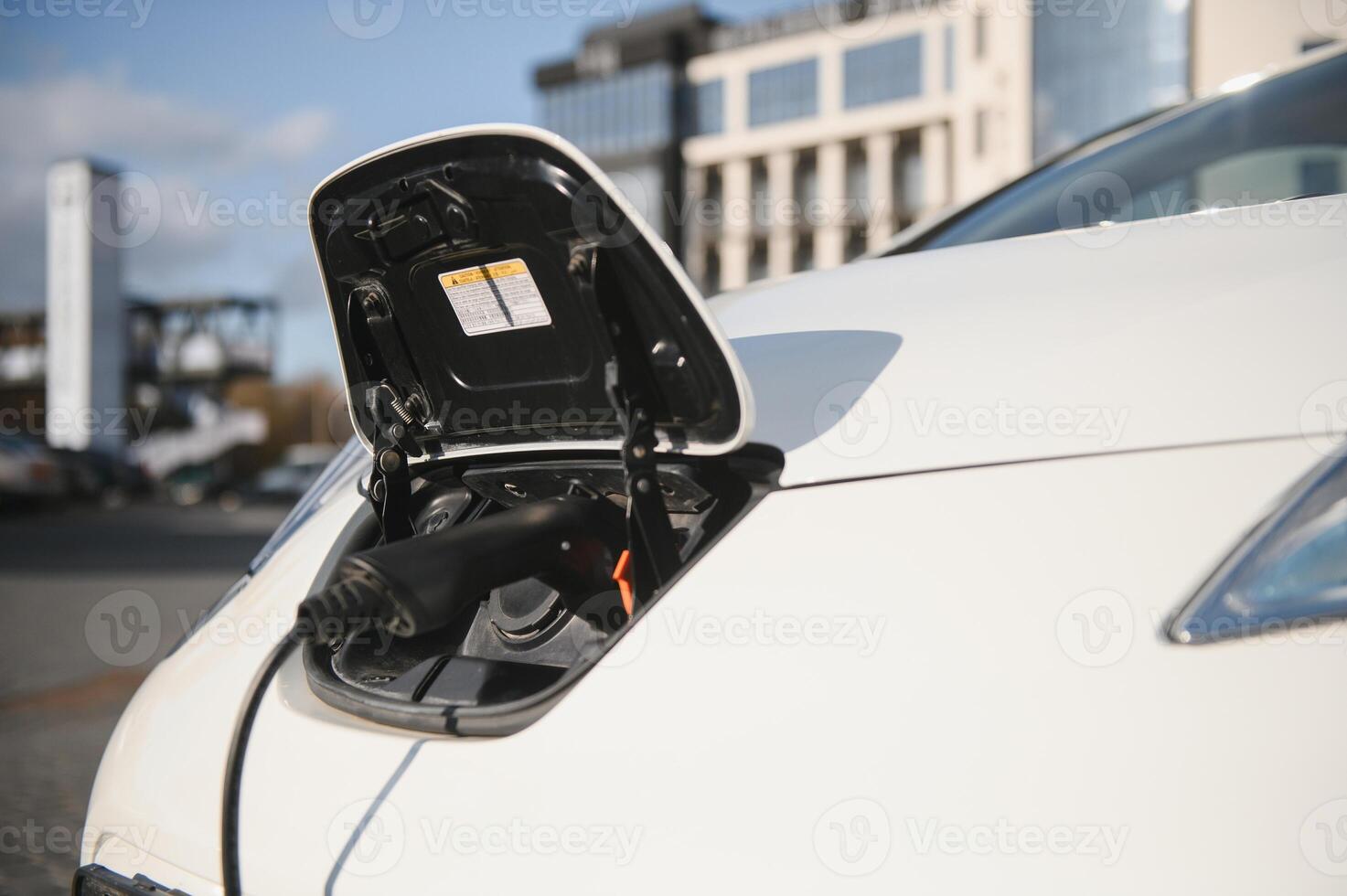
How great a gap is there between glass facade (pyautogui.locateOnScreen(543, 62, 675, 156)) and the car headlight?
160ft

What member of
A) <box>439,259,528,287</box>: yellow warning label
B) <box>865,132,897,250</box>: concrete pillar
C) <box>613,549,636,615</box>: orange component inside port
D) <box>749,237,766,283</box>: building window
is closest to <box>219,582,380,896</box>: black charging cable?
<box>613,549,636,615</box>: orange component inside port

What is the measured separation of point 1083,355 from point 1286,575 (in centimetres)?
27

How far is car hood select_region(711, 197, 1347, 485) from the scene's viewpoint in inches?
33.2

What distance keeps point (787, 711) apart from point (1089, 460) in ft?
1.10

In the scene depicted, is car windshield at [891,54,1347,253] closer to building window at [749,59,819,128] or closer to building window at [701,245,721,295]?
building window at [701,245,721,295]

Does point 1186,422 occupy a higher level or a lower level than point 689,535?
higher

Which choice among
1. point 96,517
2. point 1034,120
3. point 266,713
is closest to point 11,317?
point 96,517

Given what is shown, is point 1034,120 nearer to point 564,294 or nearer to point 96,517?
point 96,517

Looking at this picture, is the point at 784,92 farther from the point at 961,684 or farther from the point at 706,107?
the point at 961,684

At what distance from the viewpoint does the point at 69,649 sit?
203 inches

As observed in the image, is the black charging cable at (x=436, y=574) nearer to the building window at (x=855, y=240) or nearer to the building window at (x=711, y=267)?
the building window at (x=855, y=240)

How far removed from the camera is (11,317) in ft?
145

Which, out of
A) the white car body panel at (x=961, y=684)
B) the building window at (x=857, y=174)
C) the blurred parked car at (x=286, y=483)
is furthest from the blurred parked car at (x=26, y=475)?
the building window at (x=857, y=174)

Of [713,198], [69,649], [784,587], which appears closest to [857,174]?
[713,198]
